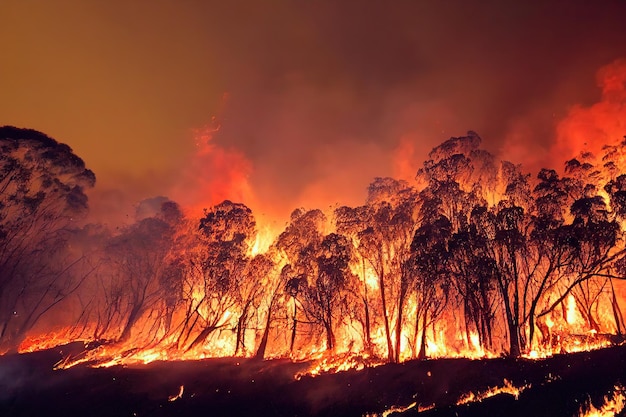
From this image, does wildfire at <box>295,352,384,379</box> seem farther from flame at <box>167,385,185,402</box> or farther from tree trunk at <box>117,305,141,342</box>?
tree trunk at <box>117,305,141,342</box>

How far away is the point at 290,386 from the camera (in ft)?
102

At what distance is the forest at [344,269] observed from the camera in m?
33.0

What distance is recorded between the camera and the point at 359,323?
4150 cm

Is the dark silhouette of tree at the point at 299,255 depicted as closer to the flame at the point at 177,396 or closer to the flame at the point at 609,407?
the flame at the point at 177,396

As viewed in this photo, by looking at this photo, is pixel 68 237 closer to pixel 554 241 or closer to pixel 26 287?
Answer: pixel 26 287

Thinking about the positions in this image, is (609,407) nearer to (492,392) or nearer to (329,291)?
(492,392)

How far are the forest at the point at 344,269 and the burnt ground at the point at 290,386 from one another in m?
4.88

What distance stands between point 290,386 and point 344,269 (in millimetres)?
12723

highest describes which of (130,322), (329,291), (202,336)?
(329,291)

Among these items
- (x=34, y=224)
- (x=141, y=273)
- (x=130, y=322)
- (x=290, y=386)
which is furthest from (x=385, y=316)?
(x=34, y=224)

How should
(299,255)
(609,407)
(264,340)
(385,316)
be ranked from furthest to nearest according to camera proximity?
(299,255), (264,340), (385,316), (609,407)

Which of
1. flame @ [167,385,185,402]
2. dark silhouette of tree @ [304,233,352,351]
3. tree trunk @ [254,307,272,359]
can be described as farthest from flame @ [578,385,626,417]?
flame @ [167,385,185,402]

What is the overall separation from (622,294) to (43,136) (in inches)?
2664

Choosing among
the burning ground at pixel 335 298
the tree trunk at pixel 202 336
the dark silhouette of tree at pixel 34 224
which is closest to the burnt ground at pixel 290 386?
the burning ground at pixel 335 298
